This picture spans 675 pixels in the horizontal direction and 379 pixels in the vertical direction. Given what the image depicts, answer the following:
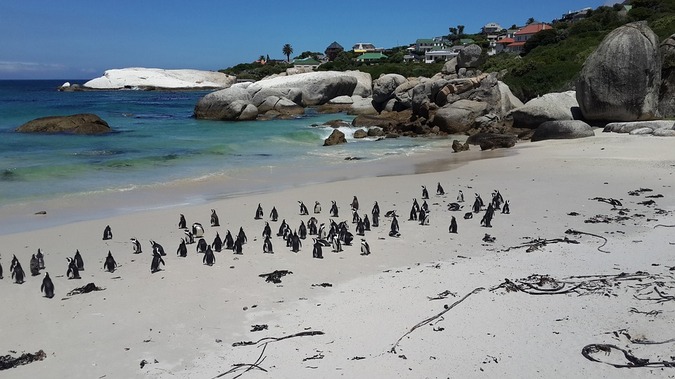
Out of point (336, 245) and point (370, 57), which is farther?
point (370, 57)

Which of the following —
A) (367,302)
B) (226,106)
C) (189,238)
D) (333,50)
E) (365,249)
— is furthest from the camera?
(333,50)

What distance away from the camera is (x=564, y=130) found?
75.3ft

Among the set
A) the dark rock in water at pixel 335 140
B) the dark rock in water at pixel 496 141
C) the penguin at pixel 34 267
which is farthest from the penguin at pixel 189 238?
the dark rock in water at pixel 335 140

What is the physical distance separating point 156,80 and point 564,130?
9817cm

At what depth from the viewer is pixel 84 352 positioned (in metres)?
6.15

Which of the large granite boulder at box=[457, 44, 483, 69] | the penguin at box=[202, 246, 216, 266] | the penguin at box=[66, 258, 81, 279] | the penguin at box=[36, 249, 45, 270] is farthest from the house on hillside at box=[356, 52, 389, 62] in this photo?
the penguin at box=[66, 258, 81, 279]

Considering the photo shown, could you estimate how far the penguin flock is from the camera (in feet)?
28.8

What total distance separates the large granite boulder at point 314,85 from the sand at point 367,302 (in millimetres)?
38508

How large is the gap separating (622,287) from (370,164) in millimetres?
14168

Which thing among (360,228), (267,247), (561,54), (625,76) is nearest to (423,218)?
(360,228)

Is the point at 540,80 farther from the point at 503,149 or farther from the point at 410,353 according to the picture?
the point at 410,353

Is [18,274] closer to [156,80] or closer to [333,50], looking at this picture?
[156,80]

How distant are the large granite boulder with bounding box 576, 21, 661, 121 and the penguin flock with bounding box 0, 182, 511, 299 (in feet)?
45.2

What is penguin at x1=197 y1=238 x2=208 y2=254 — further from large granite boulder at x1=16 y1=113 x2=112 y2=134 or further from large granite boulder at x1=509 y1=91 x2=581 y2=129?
large granite boulder at x1=16 y1=113 x2=112 y2=134
